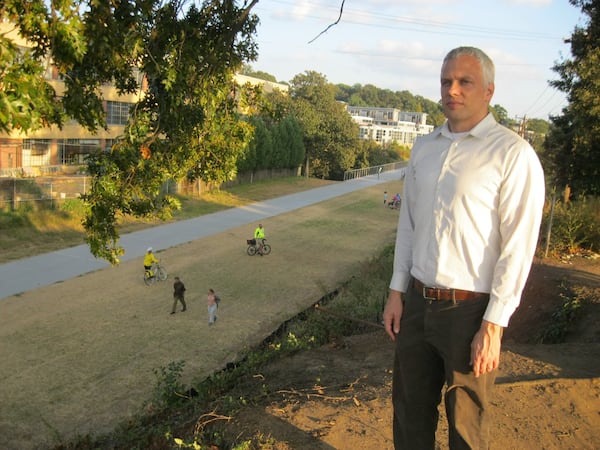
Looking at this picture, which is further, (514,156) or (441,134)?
(441,134)

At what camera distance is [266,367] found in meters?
7.73

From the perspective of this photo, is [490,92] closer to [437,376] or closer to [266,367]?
[437,376]

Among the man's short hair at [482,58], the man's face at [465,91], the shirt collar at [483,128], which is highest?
the man's short hair at [482,58]

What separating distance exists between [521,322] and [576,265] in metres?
4.74

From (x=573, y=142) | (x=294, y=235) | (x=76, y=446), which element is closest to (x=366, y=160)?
(x=294, y=235)

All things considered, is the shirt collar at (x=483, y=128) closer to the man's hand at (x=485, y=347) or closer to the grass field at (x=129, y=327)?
the man's hand at (x=485, y=347)

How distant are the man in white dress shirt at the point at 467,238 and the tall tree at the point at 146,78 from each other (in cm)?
374

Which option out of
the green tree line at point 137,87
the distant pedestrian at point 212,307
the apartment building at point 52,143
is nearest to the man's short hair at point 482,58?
the green tree line at point 137,87

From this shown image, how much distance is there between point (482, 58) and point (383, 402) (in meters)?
3.21

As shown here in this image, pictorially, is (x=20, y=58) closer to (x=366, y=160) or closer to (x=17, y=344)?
(x=17, y=344)

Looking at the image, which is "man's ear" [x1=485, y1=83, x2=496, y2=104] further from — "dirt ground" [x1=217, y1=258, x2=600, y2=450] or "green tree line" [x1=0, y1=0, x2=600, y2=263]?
"green tree line" [x1=0, y1=0, x2=600, y2=263]

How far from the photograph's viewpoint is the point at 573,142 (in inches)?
581

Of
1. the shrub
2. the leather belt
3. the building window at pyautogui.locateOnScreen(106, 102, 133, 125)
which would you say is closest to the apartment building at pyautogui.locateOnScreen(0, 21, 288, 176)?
the building window at pyautogui.locateOnScreen(106, 102, 133, 125)

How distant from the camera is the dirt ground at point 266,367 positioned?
14.5 ft
